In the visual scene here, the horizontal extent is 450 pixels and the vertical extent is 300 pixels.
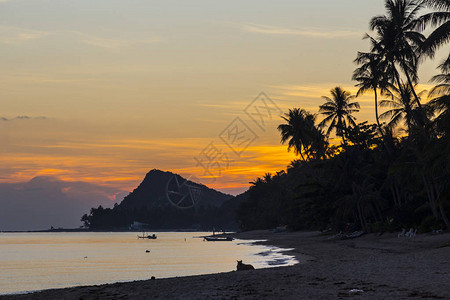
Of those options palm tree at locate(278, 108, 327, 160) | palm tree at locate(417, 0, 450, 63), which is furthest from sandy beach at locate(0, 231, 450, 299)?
palm tree at locate(278, 108, 327, 160)

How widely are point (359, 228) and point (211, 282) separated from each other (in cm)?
5083

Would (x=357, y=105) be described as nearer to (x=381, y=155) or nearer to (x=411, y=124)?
(x=381, y=155)

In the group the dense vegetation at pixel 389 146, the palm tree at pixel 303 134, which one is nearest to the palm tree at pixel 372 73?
the dense vegetation at pixel 389 146

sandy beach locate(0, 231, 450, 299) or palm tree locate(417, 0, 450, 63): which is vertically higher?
palm tree locate(417, 0, 450, 63)

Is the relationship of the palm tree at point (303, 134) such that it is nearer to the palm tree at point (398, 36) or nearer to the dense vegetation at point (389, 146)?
the dense vegetation at point (389, 146)

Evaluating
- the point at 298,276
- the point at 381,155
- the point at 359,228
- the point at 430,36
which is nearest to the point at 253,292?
the point at 298,276

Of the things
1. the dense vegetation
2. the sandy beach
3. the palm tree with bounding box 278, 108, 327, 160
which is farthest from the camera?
the palm tree with bounding box 278, 108, 327, 160

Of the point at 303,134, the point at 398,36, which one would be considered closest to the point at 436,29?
the point at 398,36

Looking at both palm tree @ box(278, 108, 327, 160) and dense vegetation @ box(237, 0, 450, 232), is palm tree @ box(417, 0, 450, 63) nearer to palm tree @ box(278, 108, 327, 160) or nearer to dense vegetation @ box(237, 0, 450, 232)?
dense vegetation @ box(237, 0, 450, 232)

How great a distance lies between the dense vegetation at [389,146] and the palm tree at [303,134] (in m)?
0.14

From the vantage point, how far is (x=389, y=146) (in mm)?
59625

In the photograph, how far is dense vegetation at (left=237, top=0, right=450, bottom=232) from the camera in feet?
126

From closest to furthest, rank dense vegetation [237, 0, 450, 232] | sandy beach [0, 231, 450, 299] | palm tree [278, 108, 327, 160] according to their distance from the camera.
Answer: sandy beach [0, 231, 450, 299] < dense vegetation [237, 0, 450, 232] < palm tree [278, 108, 327, 160]

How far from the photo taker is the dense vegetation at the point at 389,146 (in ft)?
126
